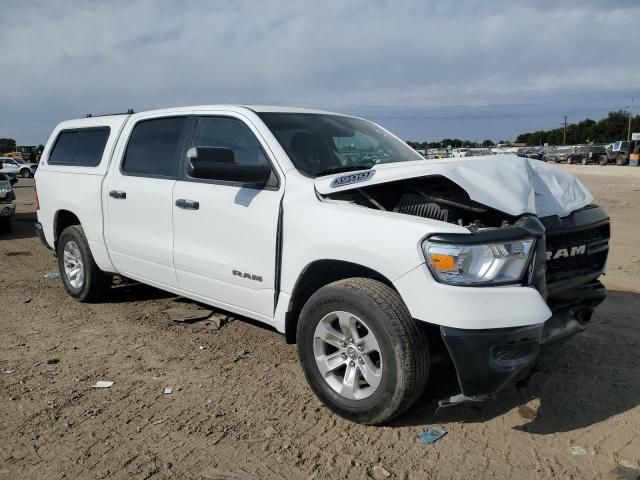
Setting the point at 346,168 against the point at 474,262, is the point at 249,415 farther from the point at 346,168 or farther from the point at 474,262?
the point at 346,168

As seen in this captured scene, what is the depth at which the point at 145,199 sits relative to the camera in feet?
15.5

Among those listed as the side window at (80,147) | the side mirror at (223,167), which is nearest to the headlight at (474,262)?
the side mirror at (223,167)

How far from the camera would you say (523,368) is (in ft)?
9.78

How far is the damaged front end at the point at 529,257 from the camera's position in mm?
2895

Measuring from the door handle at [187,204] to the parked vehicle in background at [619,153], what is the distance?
47.7 m

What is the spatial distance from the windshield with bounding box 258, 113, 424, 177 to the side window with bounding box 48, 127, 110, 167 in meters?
2.18

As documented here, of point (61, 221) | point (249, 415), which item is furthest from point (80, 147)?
point (249, 415)

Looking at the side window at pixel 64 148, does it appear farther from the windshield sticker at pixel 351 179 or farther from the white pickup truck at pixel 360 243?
the windshield sticker at pixel 351 179

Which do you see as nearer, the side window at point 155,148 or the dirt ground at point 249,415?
the dirt ground at point 249,415

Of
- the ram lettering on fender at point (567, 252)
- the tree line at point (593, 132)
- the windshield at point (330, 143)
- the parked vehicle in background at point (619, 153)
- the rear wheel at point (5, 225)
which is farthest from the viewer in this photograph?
the tree line at point (593, 132)

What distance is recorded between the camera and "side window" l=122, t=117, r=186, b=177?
466 centimetres

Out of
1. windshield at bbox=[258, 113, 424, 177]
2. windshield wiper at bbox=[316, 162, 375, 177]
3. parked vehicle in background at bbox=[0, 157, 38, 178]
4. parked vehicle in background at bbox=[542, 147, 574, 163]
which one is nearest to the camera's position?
windshield wiper at bbox=[316, 162, 375, 177]

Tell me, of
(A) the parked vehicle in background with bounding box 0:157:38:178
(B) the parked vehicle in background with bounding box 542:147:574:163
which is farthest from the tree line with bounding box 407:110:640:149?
(A) the parked vehicle in background with bounding box 0:157:38:178

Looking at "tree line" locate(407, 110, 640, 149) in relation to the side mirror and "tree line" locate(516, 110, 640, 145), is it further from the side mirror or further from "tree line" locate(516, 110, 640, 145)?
the side mirror
